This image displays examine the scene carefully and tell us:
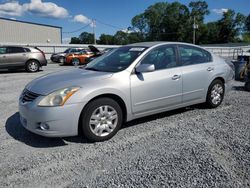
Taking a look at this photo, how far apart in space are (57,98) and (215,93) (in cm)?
355

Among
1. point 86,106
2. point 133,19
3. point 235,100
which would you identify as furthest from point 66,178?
point 133,19

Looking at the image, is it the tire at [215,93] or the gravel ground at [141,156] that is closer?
the gravel ground at [141,156]

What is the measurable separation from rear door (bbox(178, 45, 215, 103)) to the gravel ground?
1.76 ft

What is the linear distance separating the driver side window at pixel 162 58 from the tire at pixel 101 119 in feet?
3.39

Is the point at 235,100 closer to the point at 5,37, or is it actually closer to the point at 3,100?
the point at 3,100

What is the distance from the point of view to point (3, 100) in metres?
6.07

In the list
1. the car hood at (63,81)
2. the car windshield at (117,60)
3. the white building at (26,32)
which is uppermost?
the white building at (26,32)

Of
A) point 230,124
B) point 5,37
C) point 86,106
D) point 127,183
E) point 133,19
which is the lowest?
point 127,183

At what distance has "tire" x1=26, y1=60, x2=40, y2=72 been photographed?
1221cm

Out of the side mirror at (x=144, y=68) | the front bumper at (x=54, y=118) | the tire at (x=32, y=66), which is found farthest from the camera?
the tire at (x=32, y=66)

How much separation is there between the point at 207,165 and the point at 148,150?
82 cm

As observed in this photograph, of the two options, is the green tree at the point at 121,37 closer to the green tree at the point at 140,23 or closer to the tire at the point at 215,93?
the green tree at the point at 140,23

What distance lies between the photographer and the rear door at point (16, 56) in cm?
1181

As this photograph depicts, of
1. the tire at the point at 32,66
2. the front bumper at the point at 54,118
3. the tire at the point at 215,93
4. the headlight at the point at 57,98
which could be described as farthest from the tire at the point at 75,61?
the headlight at the point at 57,98
